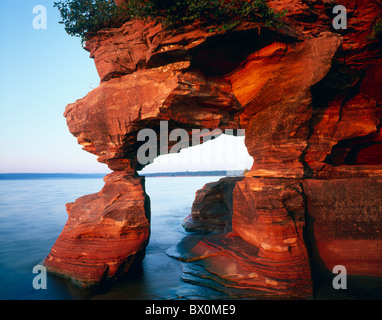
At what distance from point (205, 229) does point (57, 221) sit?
66.2 feet

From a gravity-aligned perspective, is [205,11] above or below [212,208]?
above

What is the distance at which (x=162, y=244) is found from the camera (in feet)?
47.5

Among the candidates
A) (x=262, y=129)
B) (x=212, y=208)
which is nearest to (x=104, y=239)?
(x=262, y=129)

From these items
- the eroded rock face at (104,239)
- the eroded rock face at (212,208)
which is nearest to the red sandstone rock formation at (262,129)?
the eroded rock face at (104,239)

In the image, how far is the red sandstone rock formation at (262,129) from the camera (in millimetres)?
7488

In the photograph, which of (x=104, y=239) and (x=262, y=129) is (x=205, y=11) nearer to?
(x=262, y=129)

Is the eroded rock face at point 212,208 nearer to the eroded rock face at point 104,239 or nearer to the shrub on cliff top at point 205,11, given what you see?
the eroded rock face at point 104,239

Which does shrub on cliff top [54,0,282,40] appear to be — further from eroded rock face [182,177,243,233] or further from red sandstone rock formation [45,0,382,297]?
eroded rock face [182,177,243,233]

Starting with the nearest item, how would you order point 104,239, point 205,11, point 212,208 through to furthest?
1. point 205,11
2. point 104,239
3. point 212,208

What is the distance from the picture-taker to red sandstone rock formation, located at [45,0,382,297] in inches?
295

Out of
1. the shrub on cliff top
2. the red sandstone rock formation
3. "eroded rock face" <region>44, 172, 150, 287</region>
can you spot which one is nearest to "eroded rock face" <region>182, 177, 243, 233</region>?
the red sandstone rock formation

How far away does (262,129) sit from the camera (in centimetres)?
875

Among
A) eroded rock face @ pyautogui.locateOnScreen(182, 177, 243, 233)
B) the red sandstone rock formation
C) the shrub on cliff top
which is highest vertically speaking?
the shrub on cliff top

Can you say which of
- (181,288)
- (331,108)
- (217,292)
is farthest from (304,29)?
(181,288)
